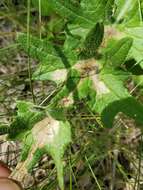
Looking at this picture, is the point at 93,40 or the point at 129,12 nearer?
the point at 93,40

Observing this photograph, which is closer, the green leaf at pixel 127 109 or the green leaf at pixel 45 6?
the green leaf at pixel 127 109

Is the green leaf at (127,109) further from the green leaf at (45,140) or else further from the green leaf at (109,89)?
the green leaf at (45,140)

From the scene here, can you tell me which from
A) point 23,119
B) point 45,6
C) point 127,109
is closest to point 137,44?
point 127,109

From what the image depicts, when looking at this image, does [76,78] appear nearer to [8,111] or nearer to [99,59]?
[99,59]

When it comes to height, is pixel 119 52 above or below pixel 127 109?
above

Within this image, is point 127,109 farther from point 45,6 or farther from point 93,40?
point 45,6

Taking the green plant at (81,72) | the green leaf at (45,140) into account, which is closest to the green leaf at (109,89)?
the green plant at (81,72)


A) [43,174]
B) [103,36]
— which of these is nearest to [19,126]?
[103,36]

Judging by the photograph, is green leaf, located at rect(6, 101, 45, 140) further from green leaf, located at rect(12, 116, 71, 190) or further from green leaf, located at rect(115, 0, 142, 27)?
green leaf, located at rect(115, 0, 142, 27)
